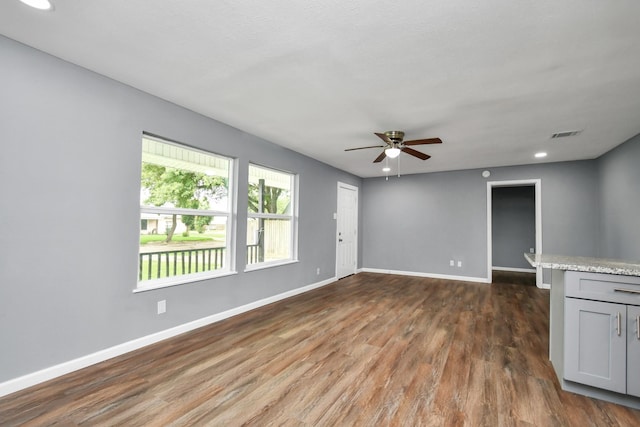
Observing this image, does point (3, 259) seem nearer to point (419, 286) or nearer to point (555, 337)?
point (555, 337)

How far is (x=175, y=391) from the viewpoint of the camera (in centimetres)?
213

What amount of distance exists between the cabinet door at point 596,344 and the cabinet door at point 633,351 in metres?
0.02

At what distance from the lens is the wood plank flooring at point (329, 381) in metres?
1.88

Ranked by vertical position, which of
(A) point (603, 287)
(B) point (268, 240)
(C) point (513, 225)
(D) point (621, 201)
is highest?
(D) point (621, 201)

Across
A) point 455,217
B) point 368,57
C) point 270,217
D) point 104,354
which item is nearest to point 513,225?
point 455,217

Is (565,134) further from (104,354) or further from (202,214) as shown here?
(104,354)

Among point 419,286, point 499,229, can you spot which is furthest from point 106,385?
point 499,229

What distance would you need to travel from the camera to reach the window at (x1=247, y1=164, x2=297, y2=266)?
4359mm

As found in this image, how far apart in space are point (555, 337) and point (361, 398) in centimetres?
177

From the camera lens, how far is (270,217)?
4.65 metres

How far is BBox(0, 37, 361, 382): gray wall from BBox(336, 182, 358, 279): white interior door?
3.68 m

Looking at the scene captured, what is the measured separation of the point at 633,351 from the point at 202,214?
3927 millimetres

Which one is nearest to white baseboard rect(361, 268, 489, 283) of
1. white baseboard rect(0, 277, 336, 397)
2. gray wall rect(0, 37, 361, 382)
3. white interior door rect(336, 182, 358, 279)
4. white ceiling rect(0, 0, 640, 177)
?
white interior door rect(336, 182, 358, 279)

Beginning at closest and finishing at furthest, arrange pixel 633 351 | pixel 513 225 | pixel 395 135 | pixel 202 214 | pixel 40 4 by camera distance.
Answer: pixel 40 4
pixel 633 351
pixel 202 214
pixel 395 135
pixel 513 225
